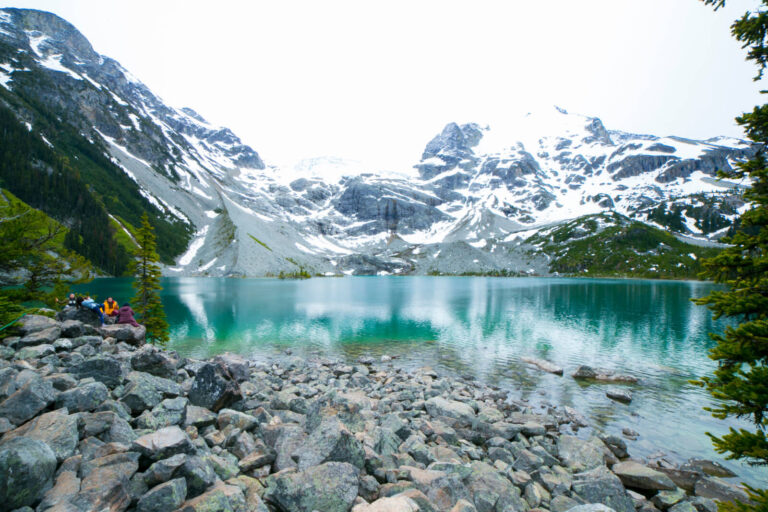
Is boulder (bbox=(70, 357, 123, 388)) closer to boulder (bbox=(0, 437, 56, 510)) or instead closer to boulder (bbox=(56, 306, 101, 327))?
boulder (bbox=(0, 437, 56, 510))

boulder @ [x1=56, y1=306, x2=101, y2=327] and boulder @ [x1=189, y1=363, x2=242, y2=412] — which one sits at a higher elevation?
boulder @ [x1=56, y1=306, x2=101, y2=327]

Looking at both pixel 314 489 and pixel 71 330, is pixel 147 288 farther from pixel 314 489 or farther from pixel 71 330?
pixel 314 489

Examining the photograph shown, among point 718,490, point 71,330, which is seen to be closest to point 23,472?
point 71,330

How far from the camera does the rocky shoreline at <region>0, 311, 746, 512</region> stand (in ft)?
21.4

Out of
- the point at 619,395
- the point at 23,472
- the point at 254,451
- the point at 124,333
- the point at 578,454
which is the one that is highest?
the point at 23,472

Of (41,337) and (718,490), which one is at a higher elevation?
(41,337)

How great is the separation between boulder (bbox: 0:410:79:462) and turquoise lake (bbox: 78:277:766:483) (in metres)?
21.9

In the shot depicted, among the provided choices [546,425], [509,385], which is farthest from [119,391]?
[509,385]

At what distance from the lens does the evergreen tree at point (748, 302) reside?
7.14 meters

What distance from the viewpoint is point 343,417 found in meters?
12.0

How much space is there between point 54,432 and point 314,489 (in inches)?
221

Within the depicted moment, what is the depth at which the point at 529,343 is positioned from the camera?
140 ft

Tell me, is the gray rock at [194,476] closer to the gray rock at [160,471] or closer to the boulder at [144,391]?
the gray rock at [160,471]

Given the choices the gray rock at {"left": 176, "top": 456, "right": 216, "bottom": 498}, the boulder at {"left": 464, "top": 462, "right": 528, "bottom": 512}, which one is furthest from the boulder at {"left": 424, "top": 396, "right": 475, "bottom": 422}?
the gray rock at {"left": 176, "top": 456, "right": 216, "bottom": 498}
